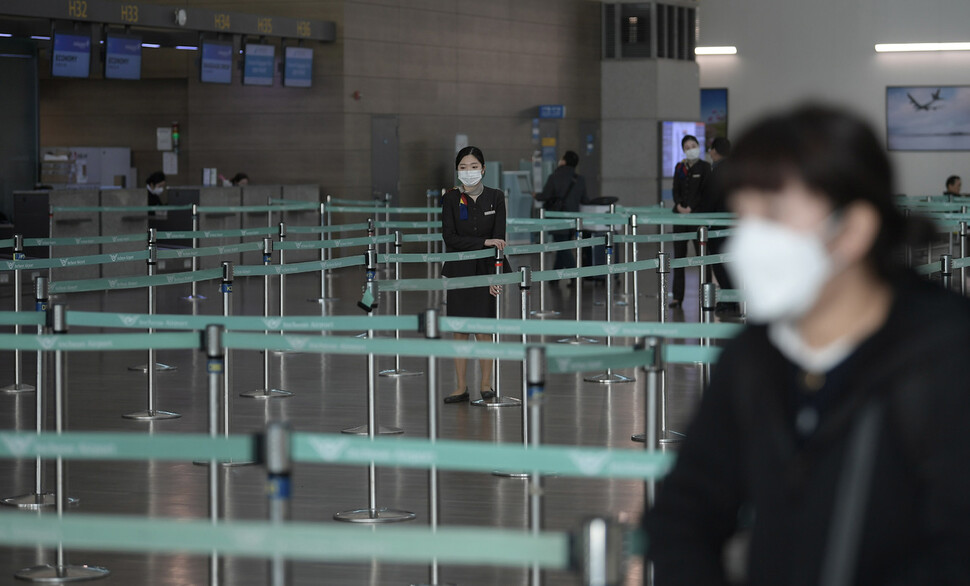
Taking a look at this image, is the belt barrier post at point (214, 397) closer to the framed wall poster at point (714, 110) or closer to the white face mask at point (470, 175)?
the white face mask at point (470, 175)

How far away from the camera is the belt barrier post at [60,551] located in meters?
5.61

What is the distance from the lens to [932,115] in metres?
32.4

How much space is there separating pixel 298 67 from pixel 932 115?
16999mm

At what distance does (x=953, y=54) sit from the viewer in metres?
32.4

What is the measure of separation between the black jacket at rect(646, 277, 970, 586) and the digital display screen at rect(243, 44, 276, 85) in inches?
823

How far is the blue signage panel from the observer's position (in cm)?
2770

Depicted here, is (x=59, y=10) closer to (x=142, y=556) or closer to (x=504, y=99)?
(x=504, y=99)

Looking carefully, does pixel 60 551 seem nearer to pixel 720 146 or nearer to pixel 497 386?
pixel 497 386

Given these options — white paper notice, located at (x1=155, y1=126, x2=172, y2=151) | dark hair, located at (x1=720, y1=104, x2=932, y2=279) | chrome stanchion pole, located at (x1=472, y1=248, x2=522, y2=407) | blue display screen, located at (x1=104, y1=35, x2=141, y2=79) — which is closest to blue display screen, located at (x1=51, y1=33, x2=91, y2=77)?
blue display screen, located at (x1=104, y1=35, x2=141, y2=79)

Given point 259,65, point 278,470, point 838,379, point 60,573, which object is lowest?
point 60,573

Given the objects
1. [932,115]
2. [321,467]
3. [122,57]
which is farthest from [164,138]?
[932,115]

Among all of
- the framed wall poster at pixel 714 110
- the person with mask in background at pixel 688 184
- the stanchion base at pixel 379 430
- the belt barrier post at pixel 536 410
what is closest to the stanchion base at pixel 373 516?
the stanchion base at pixel 379 430

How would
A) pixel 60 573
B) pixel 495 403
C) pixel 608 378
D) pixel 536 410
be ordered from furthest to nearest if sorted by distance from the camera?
pixel 608 378
pixel 495 403
pixel 60 573
pixel 536 410

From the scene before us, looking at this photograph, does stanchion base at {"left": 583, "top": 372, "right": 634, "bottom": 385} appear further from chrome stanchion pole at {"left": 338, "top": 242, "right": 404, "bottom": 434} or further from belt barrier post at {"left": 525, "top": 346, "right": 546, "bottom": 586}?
belt barrier post at {"left": 525, "top": 346, "right": 546, "bottom": 586}
